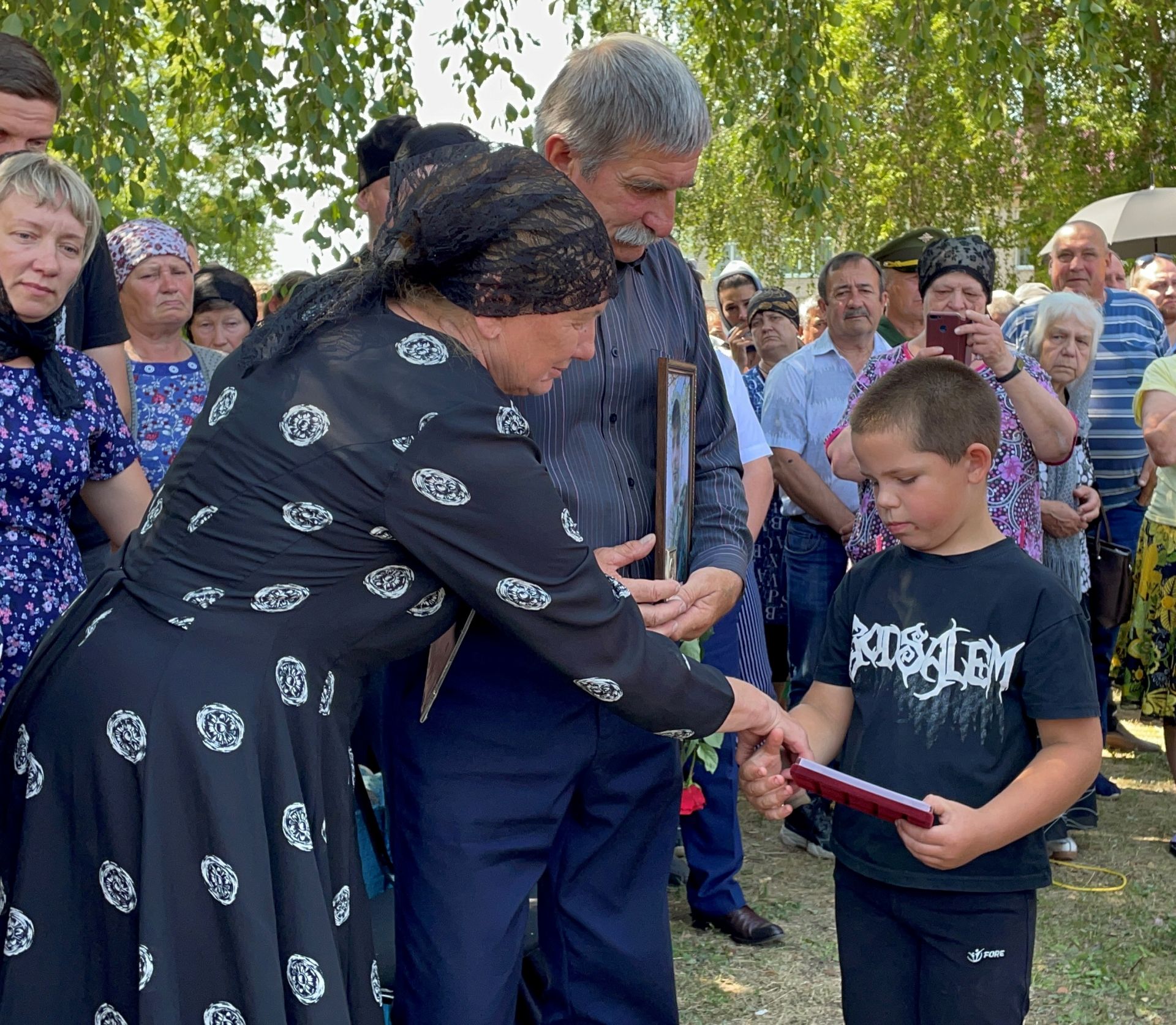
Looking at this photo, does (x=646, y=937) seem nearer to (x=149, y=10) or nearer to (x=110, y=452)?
(x=110, y=452)

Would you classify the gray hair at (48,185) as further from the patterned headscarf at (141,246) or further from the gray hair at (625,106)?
the patterned headscarf at (141,246)

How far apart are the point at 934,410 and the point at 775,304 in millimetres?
3879

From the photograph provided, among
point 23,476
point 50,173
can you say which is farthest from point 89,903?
point 50,173

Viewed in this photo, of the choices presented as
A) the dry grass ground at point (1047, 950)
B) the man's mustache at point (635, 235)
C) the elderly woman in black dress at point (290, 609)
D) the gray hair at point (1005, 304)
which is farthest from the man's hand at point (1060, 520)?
the gray hair at point (1005, 304)

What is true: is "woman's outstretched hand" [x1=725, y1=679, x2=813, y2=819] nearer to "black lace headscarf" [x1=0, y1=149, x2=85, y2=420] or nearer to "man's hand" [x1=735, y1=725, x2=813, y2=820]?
"man's hand" [x1=735, y1=725, x2=813, y2=820]

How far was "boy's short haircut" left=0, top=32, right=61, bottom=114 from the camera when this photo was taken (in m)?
3.36

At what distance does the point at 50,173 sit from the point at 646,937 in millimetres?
2000

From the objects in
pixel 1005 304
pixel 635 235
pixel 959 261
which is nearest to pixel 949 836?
pixel 635 235

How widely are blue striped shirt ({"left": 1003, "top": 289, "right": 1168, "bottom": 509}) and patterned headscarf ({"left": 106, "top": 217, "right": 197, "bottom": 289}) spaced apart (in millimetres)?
3294

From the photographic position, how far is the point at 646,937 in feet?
7.70

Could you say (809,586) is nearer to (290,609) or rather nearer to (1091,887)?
(1091,887)

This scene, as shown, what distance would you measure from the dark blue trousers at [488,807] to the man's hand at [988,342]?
2026 mm

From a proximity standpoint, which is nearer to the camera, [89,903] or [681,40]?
[89,903]

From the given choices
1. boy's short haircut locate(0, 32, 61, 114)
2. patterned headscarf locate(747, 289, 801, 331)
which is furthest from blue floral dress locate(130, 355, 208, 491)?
patterned headscarf locate(747, 289, 801, 331)
